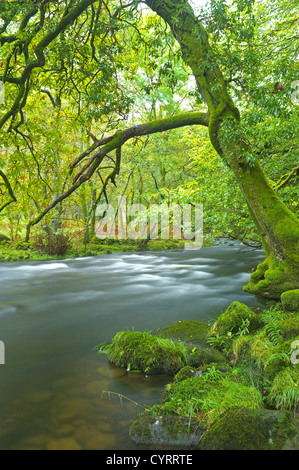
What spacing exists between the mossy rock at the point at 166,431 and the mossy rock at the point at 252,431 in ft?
0.45

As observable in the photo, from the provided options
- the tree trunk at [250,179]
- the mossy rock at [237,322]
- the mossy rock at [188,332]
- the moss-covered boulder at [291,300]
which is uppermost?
the tree trunk at [250,179]

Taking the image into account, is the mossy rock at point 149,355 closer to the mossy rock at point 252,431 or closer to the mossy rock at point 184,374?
the mossy rock at point 184,374

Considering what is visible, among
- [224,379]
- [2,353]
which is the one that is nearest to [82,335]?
[2,353]

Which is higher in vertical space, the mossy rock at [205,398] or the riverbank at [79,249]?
the riverbank at [79,249]

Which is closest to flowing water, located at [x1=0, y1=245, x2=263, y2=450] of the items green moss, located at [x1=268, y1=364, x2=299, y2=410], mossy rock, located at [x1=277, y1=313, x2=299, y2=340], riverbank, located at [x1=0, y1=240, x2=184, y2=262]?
green moss, located at [x1=268, y1=364, x2=299, y2=410]

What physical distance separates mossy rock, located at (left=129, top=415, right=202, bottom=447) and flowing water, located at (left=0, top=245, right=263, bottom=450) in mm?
151

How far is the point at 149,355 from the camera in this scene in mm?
3973

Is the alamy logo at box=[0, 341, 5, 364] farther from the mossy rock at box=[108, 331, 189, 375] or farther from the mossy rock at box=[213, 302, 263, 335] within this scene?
the mossy rock at box=[213, 302, 263, 335]

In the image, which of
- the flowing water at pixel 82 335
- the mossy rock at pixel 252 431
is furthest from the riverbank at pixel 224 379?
the flowing water at pixel 82 335

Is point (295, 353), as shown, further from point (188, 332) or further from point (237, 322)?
point (188, 332)

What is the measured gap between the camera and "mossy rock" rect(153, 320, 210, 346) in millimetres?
4704

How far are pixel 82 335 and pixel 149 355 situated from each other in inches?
77.0

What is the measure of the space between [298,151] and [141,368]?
683cm

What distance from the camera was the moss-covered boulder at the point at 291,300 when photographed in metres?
5.04
